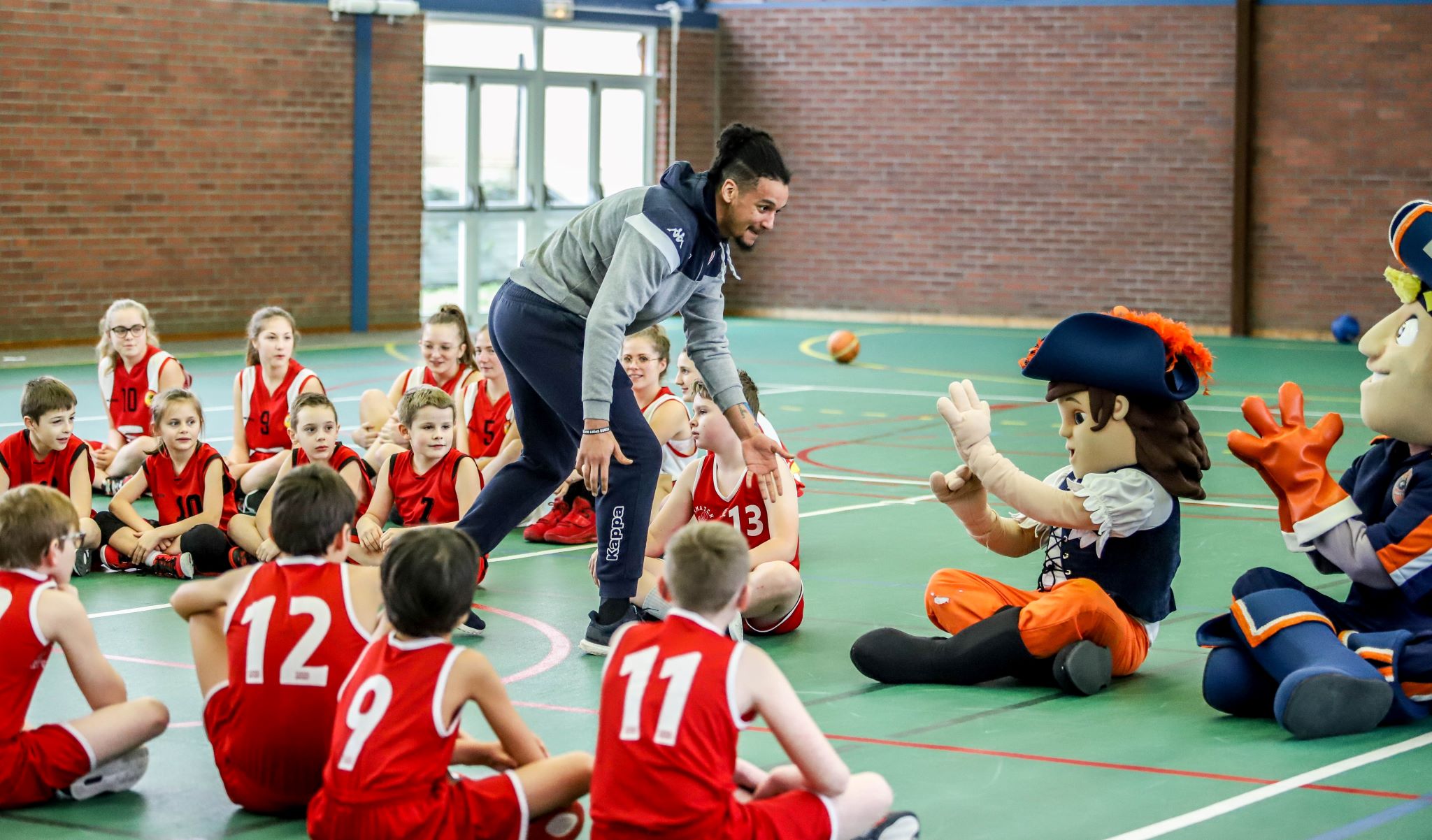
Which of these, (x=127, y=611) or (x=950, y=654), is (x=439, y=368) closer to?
(x=127, y=611)

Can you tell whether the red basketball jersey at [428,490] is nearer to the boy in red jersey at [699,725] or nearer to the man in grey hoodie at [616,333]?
the man in grey hoodie at [616,333]

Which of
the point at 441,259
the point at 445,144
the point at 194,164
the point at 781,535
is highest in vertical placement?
the point at 445,144

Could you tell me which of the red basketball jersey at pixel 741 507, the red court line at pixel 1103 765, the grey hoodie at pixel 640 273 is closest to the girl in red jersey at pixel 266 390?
the red basketball jersey at pixel 741 507

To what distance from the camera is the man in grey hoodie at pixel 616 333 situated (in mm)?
5195

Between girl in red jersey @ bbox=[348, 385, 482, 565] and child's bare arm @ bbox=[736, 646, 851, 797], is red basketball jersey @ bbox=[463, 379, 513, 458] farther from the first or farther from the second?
child's bare arm @ bbox=[736, 646, 851, 797]

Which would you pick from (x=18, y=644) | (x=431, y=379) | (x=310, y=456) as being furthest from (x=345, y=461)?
(x=18, y=644)

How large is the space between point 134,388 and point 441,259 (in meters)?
9.83

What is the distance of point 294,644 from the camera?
3.83 metres

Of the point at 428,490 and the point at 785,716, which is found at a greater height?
the point at 785,716

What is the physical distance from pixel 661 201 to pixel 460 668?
7.19 feet

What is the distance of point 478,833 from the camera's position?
3510mm

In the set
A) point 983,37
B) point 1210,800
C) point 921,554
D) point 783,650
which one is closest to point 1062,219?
point 983,37

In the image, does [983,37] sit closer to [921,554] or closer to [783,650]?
[921,554]

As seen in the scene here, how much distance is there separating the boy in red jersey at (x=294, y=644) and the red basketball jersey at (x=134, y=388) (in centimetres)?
507
